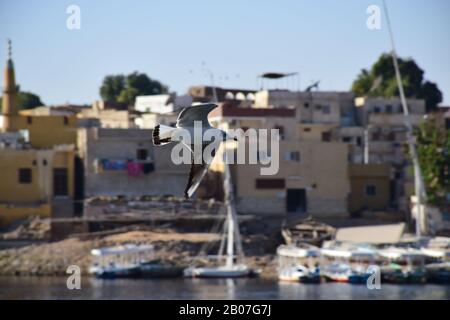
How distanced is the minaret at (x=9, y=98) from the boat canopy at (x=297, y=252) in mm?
13303

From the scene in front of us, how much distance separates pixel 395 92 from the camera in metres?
67.5

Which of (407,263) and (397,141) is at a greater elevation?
(397,141)

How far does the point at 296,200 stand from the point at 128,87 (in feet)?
91.9

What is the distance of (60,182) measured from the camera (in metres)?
49.9

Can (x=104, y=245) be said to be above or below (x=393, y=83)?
below

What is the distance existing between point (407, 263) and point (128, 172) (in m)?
10.6

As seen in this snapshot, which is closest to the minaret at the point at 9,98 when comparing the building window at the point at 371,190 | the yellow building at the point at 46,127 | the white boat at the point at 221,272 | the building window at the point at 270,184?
the yellow building at the point at 46,127

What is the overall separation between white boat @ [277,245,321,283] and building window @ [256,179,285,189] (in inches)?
128

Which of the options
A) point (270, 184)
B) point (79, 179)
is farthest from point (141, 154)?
point (270, 184)

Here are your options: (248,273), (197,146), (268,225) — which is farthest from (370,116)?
(197,146)

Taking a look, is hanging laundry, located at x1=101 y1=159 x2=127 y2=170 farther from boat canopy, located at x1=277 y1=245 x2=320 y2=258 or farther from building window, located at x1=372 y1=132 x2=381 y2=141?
building window, located at x1=372 y1=132 x2=381 y2=141

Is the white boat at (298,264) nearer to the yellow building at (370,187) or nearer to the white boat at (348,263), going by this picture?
the white boat at (348,263)

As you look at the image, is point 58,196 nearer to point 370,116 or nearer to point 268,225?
point 268,225

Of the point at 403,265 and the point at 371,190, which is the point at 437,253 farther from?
the point at 371,190
